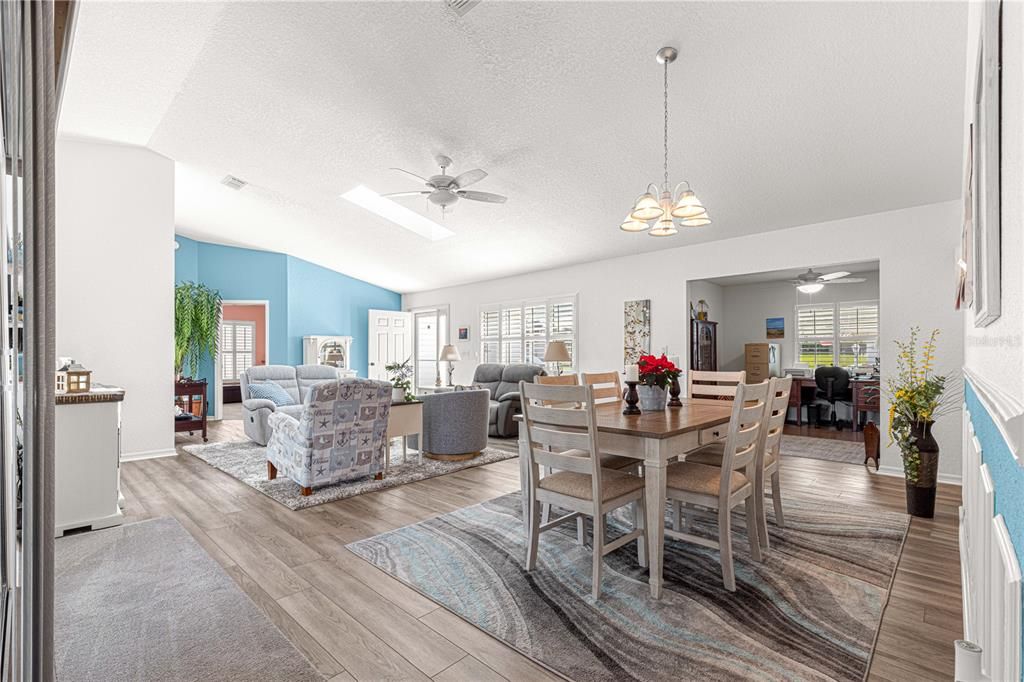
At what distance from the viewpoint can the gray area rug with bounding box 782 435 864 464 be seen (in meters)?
5.23

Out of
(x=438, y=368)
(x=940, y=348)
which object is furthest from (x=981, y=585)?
(x=438, y=368)

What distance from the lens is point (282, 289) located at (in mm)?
8945

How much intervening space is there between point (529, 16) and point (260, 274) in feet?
25.3

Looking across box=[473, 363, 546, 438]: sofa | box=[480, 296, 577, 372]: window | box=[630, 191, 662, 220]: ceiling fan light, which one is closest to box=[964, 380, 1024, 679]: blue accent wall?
box=[630, 191, 662, 220]: ceiling fan light

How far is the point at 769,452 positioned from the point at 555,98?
2874mm

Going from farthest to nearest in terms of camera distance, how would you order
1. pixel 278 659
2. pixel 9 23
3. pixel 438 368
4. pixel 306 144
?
pixel 438 368, pixel 306 144, pixel 278 659, pixel 9 23

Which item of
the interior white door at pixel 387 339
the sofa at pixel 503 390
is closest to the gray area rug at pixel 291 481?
the sofa at pixel 503 390

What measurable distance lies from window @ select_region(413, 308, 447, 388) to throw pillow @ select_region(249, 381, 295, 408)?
3.84m

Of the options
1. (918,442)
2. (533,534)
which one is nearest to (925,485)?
(918,442)

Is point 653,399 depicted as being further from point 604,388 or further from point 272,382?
point 272,382

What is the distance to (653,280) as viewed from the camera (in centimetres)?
651

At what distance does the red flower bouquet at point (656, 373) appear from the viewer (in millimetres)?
3055

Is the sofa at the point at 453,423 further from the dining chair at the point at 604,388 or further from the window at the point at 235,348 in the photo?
the window at the point at 235,348

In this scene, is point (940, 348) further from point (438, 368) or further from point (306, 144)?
point (438, 368)
